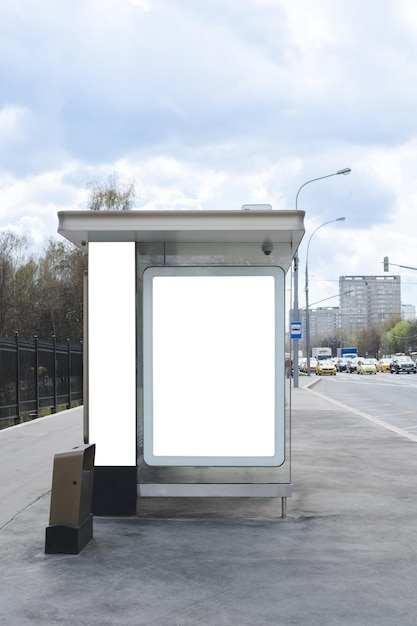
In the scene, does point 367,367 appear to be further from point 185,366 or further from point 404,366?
point 185,366

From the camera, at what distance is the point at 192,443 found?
8.00 m

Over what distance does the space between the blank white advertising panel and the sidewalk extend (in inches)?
28.3

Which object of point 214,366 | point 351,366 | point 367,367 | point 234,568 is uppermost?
point 214,366

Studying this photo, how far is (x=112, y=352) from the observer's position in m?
7.89

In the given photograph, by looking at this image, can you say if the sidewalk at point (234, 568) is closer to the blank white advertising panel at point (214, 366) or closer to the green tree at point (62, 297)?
the blank white advertising panel at point (214, 366)

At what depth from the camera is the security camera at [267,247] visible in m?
8.02

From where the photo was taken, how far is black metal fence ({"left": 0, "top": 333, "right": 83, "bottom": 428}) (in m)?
18.6

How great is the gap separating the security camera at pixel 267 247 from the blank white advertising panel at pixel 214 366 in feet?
0.63

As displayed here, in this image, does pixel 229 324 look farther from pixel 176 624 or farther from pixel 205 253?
pixel 176 624

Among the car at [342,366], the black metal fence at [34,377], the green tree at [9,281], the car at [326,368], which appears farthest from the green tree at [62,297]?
the car at [342,366]

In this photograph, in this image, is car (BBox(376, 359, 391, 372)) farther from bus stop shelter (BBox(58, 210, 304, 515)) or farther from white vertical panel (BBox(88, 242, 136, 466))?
white vertical panel (BBox(88, 242, 136, 466))

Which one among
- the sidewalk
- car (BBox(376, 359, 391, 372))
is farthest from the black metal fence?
car (BBox(376, 359, 391, 372))

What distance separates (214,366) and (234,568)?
99.6 inches

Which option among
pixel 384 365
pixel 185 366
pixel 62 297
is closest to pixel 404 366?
pixel 384 365
